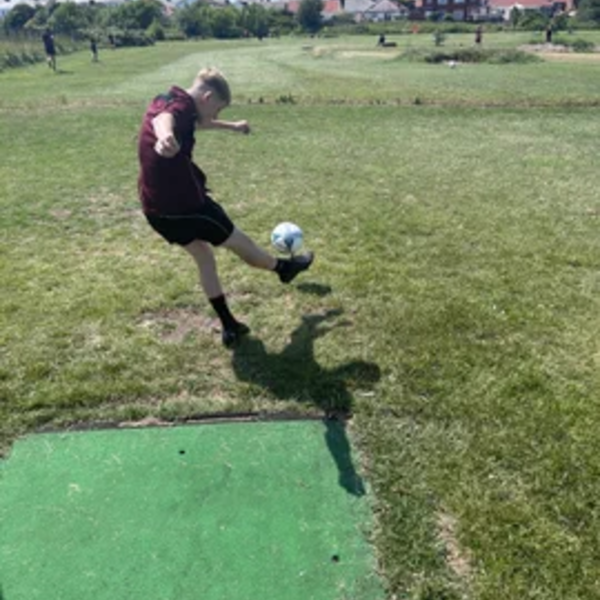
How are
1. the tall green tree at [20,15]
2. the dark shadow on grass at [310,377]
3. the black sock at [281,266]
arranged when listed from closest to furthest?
the dark shadow on grass at [310,377]
the black sock at [281,266]
the tall green tree at [20,15]

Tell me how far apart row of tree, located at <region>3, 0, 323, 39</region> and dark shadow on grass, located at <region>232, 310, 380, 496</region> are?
70.9 m

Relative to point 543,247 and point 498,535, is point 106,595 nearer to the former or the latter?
point 498,535

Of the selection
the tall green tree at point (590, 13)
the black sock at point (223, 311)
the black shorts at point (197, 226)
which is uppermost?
the black shorts at point (197, 226)

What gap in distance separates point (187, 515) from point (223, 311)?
5.77ft

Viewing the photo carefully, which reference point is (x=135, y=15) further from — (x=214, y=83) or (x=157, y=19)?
(x=214, y=83)

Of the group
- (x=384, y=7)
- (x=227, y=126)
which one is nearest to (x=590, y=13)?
(x=384, y=7)

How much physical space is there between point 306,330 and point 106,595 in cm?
248

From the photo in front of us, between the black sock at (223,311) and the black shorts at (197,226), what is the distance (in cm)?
43

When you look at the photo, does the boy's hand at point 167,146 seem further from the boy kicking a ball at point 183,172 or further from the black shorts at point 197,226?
the black shorts at point 197,226

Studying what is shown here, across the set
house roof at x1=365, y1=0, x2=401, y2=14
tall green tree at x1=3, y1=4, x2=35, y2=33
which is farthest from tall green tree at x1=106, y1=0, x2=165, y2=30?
house roof at x1=365, y1=0, x2=401, y2=14

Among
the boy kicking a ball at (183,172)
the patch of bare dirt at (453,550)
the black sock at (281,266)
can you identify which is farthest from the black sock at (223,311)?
the patch of bare dirt at (453,550)

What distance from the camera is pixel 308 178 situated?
8.88 meters

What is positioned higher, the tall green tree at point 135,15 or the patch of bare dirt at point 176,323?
the tall green tree at point 135,15

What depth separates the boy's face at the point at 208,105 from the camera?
3.83 m
